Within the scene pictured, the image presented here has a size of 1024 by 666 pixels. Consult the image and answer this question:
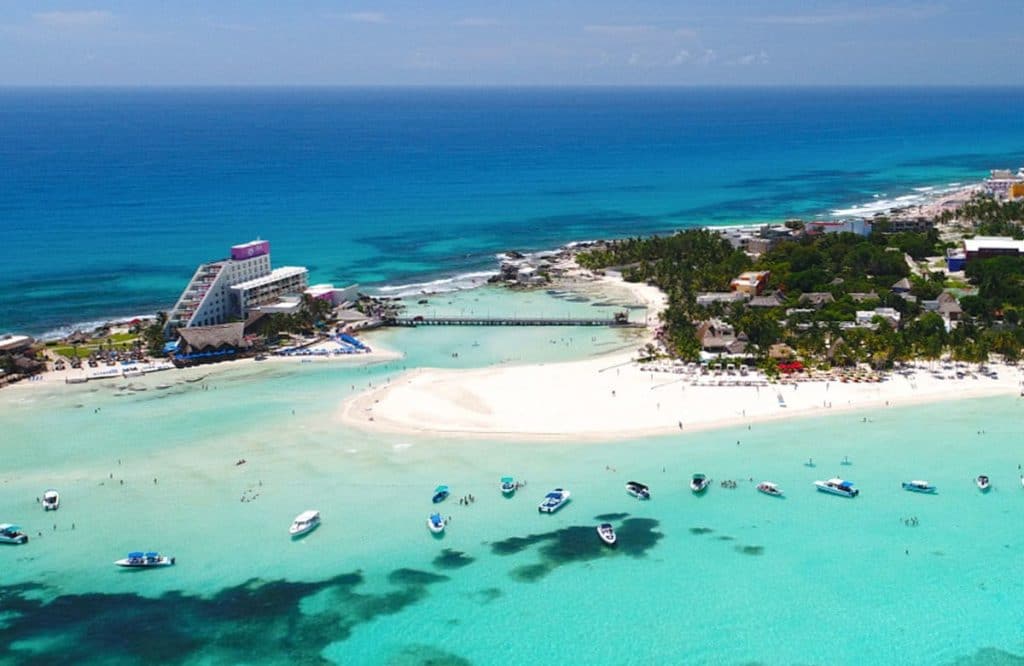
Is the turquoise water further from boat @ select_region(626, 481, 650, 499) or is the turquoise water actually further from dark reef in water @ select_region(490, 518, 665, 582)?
boat @ select_region(626, 481, 650, 499)

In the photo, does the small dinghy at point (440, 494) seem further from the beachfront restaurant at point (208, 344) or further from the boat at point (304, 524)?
the beachfront restaurant at point (208, 344)

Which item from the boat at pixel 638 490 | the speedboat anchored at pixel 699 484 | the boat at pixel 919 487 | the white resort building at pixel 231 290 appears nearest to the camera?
the boat at pixel 638 490

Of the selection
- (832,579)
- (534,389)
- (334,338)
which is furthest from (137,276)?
(832,579)

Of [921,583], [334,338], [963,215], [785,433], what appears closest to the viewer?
[921,583]

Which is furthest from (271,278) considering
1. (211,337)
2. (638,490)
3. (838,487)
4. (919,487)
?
(919,487)

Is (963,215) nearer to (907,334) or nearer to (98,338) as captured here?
(907,334)

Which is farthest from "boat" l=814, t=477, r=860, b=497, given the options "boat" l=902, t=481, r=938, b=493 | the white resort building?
the white resort building

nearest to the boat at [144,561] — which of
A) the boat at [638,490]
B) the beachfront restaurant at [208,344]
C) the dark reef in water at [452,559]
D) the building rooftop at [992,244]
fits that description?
the dark reef in water at [452,559]

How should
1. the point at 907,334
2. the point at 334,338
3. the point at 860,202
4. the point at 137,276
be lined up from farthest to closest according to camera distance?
the point at 860,202
the point at 137,276
the point at 334,338
the point at 907,334
